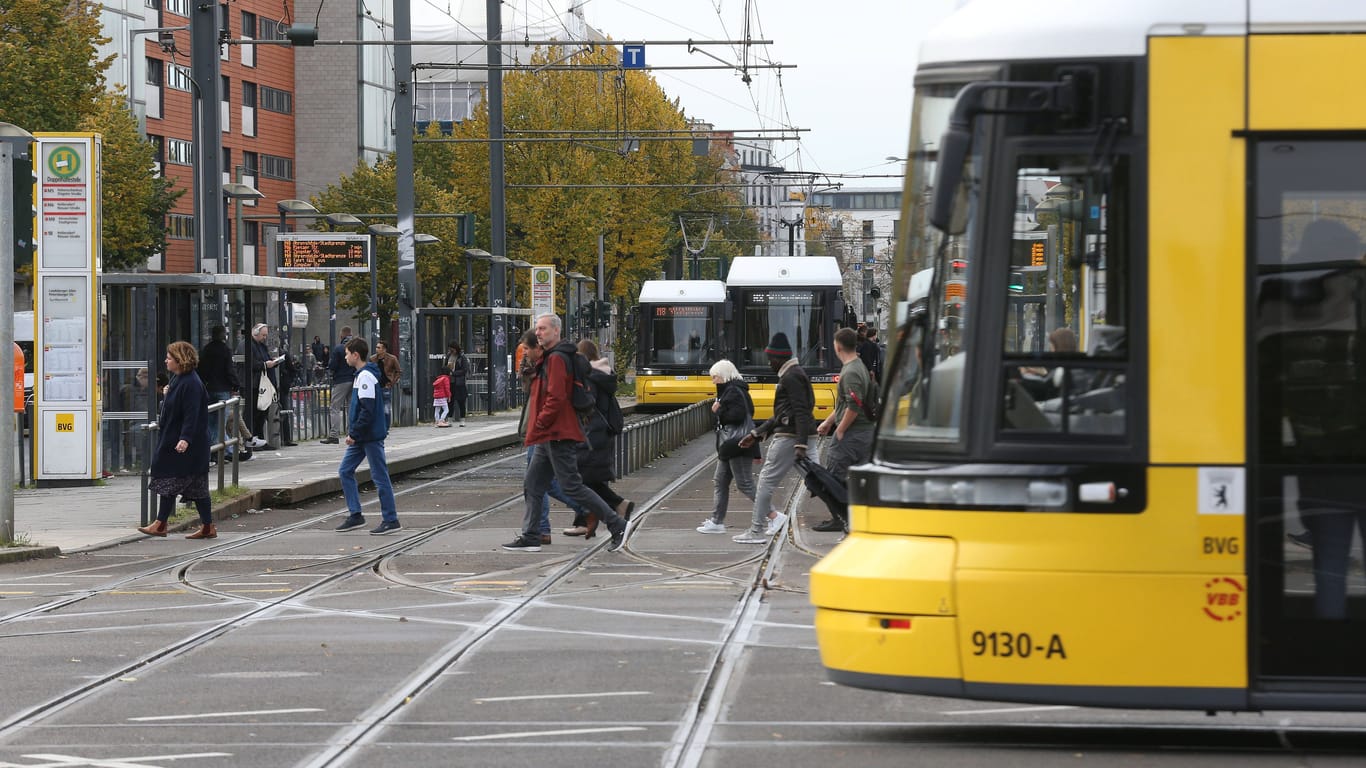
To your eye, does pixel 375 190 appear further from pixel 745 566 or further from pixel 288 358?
pixel 745 566

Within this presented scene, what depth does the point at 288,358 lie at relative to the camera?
98.2 ft

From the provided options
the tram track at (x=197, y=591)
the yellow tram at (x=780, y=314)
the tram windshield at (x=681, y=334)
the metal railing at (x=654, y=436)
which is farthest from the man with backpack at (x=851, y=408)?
the tram windshield at (x=681, y=334)

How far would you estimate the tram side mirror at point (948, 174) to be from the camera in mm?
6930

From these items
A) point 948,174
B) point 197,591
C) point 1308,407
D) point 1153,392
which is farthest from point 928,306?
point 197,591

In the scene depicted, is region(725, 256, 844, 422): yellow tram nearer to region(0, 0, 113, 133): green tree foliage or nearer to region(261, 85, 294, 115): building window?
region(0, 0, 113, 133): green tree foliage

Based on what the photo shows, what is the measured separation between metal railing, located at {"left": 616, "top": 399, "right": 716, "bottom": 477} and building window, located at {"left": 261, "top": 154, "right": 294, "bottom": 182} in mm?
49060

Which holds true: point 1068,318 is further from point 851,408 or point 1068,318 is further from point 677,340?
point 677,340

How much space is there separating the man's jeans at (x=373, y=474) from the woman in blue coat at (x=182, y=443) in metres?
1.15

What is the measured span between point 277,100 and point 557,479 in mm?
69839

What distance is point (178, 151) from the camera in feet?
235

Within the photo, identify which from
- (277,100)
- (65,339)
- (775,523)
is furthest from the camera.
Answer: (277,100)

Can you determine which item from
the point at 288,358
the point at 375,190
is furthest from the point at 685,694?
the point at 375,190

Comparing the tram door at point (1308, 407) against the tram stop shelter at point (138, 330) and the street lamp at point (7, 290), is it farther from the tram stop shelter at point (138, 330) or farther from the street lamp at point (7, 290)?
the tram stop shelter at point (138, 330)

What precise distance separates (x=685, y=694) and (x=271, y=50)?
2947 inches
